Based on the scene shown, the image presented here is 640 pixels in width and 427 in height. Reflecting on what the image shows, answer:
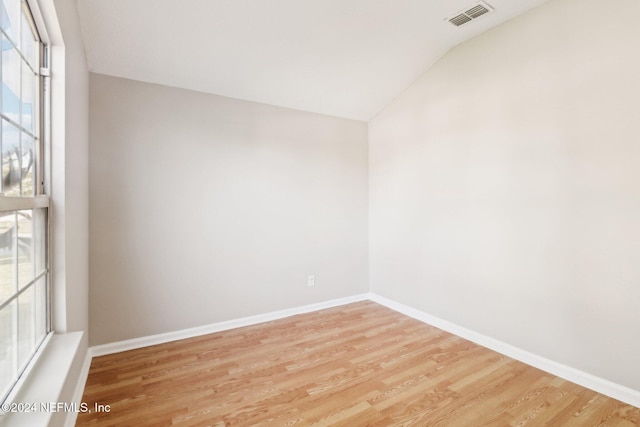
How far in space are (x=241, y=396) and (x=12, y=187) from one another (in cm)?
166

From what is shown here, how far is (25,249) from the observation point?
49.3 inches

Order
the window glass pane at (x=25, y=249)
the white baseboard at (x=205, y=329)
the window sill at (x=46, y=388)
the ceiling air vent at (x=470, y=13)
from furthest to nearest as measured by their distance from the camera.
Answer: the white baseboard at (x=205, y=329) → the ceiling air vent at (x=470, y=13) → the window glass pane at (x=25, y=249) → the window sill at (x=46, y=388)

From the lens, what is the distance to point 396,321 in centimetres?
312

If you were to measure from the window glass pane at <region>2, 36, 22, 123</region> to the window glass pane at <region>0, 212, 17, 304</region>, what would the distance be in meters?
0.40

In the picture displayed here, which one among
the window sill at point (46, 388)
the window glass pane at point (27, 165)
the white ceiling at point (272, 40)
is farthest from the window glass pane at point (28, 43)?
the window sill at point (46, 388)

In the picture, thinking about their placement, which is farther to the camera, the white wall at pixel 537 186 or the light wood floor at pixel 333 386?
the white wall at pixel 537 186

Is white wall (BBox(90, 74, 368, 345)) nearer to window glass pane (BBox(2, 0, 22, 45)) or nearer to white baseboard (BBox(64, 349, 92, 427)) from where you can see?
white baseboard (BBox(64, 349, 92, 427))

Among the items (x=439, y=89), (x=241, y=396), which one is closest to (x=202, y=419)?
(x=241, y=396)

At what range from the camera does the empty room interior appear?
4.92 ft

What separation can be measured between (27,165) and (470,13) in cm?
309

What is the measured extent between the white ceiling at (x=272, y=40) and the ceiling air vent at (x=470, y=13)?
49mm

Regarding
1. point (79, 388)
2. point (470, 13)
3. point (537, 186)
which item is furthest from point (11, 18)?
point (537, 186)

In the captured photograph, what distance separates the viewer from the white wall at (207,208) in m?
2.43

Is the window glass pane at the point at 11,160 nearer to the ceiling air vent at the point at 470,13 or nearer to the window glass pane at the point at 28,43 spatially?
the window glass pane at the point at 28,43
